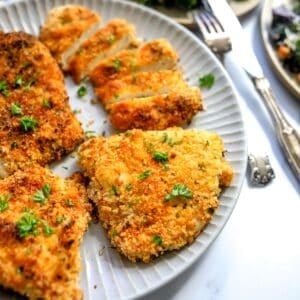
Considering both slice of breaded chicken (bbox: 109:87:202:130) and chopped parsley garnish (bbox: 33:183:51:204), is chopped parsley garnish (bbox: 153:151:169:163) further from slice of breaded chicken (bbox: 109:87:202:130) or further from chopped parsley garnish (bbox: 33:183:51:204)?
chopped parsley garnish (bbox: 33:183:51:204)

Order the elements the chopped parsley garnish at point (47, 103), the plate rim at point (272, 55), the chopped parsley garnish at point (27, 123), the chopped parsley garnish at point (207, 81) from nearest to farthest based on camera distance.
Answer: the chopped parsley garnish at point (27, 123) < the chopped parsley garnish at point (47, 103) < the chopped parsley garnish at point (207, 81) < the plate rim at point (272, 55)

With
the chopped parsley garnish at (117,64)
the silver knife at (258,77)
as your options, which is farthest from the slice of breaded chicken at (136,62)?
the silver knife at (258,77)

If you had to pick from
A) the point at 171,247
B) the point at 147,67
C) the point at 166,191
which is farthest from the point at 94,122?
→ the point at 171,247

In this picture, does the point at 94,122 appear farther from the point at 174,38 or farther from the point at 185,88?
the point at 174,38

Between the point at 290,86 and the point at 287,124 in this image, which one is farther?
the point at 290,86

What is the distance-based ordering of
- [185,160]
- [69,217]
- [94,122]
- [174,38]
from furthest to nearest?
[174,38] → [94,122] → [185,160] → [69,217]

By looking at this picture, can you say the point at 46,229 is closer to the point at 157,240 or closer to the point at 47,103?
the point at 157,240

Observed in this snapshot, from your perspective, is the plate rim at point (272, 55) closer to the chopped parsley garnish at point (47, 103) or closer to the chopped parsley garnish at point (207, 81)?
the chopped parsley garnish at point (207, 81)
